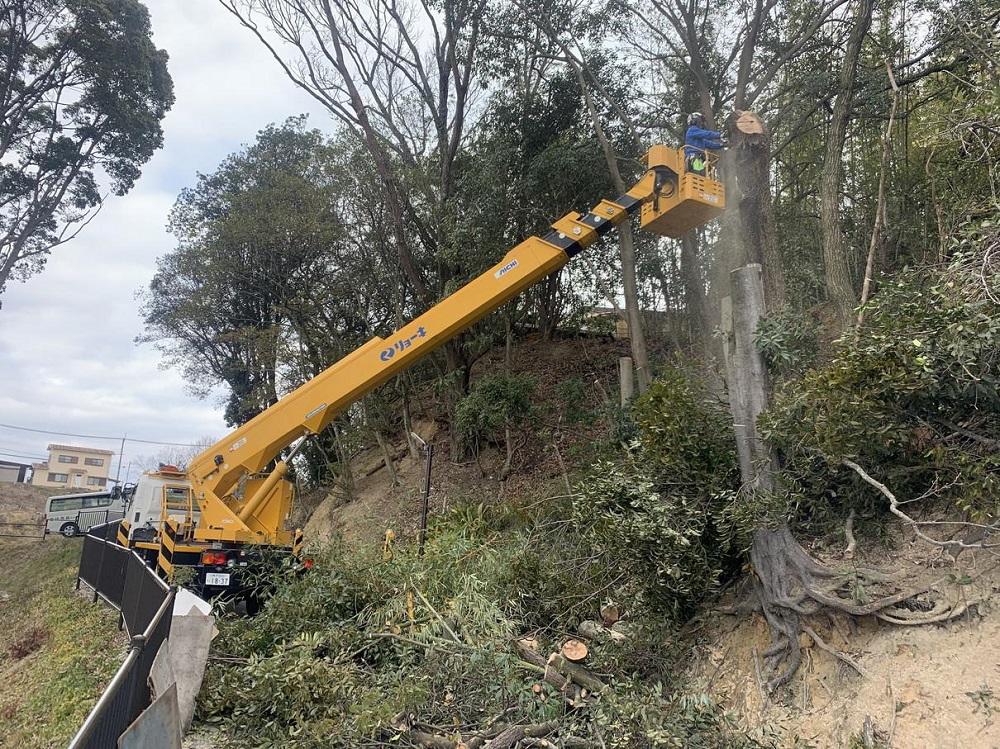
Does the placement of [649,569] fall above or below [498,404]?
below

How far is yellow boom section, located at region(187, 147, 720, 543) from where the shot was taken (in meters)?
8.71

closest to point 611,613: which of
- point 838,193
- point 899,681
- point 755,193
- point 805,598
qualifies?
point 805,598

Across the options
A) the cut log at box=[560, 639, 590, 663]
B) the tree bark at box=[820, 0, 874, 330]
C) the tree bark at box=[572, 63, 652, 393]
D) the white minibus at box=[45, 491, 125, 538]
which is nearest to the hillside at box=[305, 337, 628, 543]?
the tree bark at box=[572, 63, 652, 393]

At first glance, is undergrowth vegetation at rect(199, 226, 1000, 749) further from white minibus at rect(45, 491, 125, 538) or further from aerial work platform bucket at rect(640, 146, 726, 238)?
white minibus at rect(45, 491, 125, 538)

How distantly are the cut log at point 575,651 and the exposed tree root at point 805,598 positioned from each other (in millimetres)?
1381

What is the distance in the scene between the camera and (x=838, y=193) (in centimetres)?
966

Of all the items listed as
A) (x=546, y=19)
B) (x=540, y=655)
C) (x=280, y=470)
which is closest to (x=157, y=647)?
(x=540, y=655)

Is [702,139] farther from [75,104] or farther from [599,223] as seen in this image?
[75,104]

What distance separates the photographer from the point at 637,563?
18.8 ft

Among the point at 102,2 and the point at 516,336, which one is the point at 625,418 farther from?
the point at 102,2

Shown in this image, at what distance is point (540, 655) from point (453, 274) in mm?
10902

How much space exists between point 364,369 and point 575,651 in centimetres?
471

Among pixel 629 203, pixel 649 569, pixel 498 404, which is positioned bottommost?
pixel 649 569

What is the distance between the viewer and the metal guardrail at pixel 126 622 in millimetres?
3400
